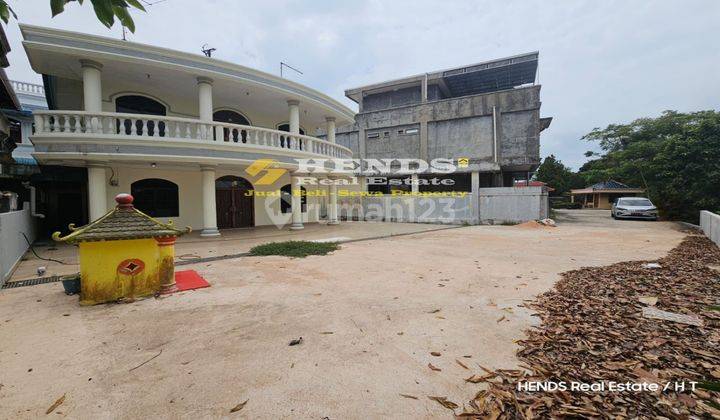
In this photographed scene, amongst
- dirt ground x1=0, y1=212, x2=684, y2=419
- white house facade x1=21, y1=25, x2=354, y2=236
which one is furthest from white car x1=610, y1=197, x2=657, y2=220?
dirt ground x1=0, y1=212, x2=684, y2=419

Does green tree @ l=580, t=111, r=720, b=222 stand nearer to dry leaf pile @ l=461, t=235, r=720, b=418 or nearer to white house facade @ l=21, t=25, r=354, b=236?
dry leaf pile @ l=461, t=235, r=720, b=418

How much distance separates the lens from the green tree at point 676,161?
1384 cm

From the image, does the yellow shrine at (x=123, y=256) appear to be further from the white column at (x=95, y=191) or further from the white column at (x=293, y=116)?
the white column at (x=293, y=116)

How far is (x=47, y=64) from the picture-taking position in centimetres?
852

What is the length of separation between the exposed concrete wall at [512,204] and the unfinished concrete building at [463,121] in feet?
3.89

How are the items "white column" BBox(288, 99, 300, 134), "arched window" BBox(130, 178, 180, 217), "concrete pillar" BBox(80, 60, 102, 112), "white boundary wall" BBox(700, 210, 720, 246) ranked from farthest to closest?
"white column" BBox(288, 99, 300, 134) → "arched window" BBox(130, 178, 180, 217) → "concrete pillar" BBox(80, 60, 102, 112) → "white boundary wall" BBox(700, 210, 720, 246)

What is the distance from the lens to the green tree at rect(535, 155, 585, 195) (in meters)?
40.1

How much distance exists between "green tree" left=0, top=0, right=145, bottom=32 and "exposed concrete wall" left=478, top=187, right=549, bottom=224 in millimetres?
15972

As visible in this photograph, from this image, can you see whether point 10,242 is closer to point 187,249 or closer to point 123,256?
point 187,249

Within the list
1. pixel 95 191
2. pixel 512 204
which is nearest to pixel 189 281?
pixel 95 191

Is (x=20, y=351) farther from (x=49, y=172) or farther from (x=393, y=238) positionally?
(x=49, y=172)

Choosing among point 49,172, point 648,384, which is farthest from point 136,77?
point 648,384

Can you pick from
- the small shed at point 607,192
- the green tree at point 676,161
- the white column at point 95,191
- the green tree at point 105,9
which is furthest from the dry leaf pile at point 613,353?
the small shed at point 607,192

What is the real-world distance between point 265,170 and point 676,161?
1919cm
